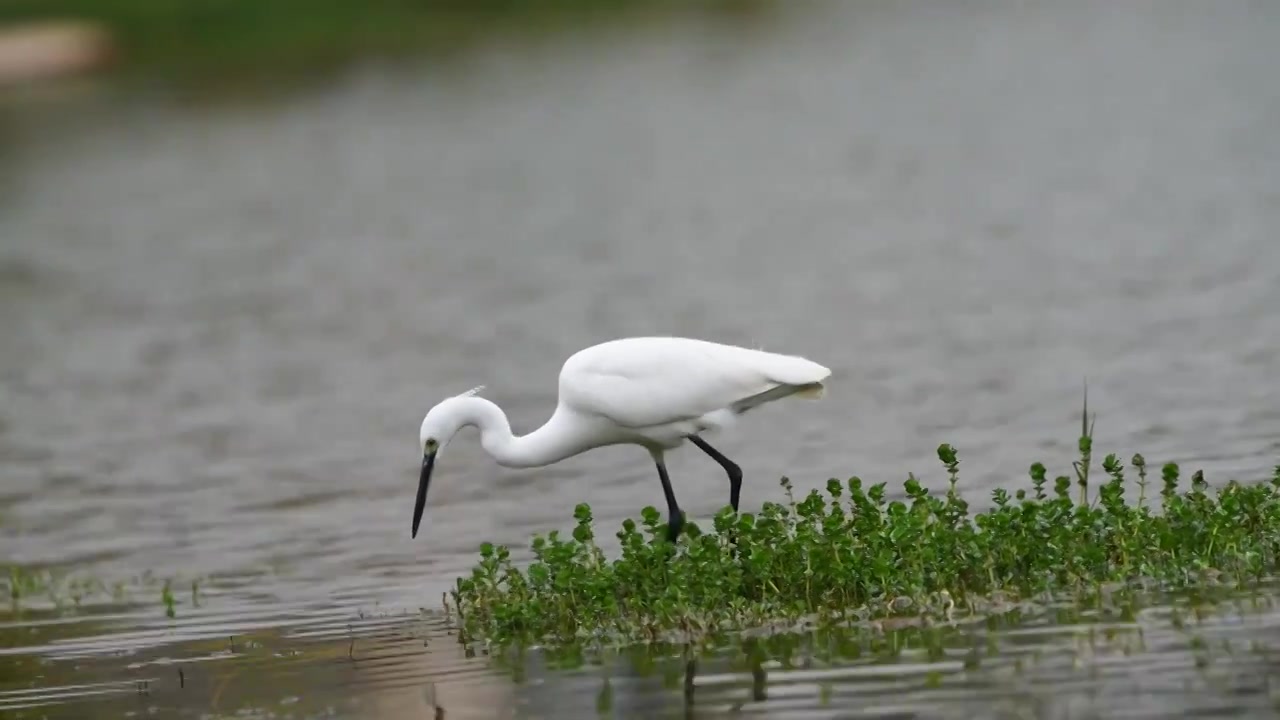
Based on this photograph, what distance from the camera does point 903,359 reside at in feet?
52.3

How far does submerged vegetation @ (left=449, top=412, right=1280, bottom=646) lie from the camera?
833cm

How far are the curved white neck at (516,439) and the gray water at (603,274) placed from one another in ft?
2.71

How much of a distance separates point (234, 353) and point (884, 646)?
1233 cm

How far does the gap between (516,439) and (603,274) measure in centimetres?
1151

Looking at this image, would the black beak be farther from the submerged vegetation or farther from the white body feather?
the submerged vegetation

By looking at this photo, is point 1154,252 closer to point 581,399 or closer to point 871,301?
point 871,301

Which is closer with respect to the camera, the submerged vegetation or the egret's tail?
the submerged vegetation

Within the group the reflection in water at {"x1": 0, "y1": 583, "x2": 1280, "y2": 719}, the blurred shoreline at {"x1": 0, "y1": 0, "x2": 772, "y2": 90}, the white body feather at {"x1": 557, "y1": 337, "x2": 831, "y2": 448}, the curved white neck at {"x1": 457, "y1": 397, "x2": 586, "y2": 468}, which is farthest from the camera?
the blurred shoreline at {"x1": 0, "y1": 0, "x2": 772, "y2": 90}

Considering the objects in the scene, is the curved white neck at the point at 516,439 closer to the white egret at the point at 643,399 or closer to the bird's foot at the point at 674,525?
the white egret at the point at 643,399

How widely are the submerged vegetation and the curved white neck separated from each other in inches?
34.4

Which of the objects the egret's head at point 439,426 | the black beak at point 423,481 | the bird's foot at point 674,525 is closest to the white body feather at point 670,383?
the bird's foot at point 674,525

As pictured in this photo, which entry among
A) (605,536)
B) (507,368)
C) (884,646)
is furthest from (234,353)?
(884,646)

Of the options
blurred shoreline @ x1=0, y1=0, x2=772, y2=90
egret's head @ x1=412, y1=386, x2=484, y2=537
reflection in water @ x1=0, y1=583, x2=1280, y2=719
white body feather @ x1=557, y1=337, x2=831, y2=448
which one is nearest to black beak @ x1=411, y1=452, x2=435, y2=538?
egret's head @ x1=412, y1=386, x2=484, y2=537

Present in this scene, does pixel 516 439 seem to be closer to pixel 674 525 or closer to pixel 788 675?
pixel 674 525
